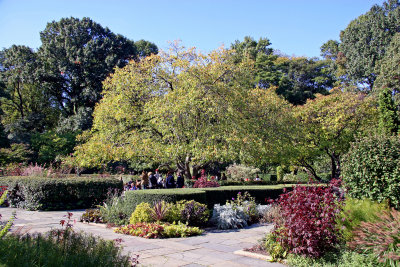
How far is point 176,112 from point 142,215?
221 inches

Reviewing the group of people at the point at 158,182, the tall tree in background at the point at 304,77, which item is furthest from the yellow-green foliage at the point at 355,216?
the tall tree in background at the point at 304,77

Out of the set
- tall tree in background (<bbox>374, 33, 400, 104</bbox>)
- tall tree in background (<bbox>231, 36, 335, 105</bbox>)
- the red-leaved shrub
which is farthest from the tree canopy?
tall tree in background (<bbox>231, 36, 335, 105</bbox>)

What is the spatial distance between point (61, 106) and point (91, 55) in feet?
26.8

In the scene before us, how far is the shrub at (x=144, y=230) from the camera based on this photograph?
760cm

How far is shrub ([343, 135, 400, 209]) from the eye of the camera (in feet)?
22.1

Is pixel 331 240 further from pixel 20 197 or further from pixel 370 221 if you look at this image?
pixel 20 197

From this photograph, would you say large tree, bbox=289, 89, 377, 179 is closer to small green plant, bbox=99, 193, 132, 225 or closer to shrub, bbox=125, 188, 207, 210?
shrub, bbox=125, 188, 207, 210

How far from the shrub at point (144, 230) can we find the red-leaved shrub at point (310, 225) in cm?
300

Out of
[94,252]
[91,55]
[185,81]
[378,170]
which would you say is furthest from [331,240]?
[91,55]

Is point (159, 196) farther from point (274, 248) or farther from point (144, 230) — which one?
point (274, 248)

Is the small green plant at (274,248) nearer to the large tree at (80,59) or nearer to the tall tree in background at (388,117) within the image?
the tall tree in background at (388,117)

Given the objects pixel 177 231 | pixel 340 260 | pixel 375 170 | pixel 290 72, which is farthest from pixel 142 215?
pixel 290 72

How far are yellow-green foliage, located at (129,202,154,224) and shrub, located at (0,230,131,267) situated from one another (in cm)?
388

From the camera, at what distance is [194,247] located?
6727mm
